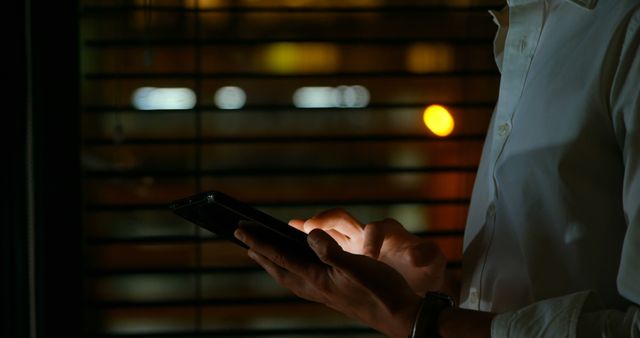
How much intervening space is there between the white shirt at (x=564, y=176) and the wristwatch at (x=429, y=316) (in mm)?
115

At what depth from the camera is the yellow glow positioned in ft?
12.3

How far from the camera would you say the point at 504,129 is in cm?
168

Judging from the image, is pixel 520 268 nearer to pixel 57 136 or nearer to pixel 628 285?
pixel 628 285

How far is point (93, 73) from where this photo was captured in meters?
3.53

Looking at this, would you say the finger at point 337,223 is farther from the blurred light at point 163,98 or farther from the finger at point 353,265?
the blurred light at point 163,98

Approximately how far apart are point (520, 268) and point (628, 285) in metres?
0.37

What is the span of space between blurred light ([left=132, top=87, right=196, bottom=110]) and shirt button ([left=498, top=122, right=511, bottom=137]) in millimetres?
2169

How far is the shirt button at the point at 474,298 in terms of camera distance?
1.78m

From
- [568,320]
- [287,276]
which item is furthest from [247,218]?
[568,320]

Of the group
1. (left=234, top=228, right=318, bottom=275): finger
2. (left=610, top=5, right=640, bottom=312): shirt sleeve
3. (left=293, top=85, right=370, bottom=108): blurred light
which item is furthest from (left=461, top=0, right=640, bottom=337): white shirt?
(left=293, top=85, right=370, bottom=108): blurred light

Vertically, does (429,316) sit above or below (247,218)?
below

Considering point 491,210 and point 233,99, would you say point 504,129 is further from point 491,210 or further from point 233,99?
point 233,99

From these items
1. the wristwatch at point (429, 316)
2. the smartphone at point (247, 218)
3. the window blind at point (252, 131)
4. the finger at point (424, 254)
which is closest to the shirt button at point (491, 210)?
the finger at point (424, 254)

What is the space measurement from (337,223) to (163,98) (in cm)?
187
